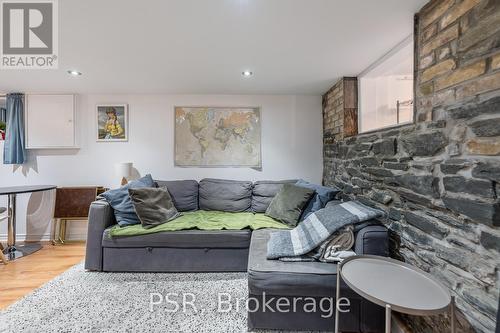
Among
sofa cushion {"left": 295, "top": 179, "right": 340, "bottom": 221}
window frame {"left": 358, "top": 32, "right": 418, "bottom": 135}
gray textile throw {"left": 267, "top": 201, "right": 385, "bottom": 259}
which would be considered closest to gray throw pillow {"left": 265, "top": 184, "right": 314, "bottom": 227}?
sofa cushion {"left": 295, "top": 179, "right": 340, "bottom": 221}

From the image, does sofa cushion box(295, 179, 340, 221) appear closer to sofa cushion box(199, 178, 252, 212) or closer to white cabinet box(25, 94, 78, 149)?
sofa cushion box(199, 178, 252, 212)

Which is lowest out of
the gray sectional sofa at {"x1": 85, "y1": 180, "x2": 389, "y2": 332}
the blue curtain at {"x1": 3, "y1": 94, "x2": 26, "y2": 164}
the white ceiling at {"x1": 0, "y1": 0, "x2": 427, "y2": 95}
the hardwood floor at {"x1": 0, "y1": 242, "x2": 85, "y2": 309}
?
the hardwood floor at {"x1": 0, "y1": 242, "x2": 85, "y2": 309}

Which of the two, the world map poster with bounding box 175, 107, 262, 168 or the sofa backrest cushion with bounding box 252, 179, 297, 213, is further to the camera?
the world map poster with bounding box 175, 107, 262, 168

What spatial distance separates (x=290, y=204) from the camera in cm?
262

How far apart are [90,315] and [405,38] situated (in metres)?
3.23

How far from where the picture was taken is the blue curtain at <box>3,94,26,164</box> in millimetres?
3162

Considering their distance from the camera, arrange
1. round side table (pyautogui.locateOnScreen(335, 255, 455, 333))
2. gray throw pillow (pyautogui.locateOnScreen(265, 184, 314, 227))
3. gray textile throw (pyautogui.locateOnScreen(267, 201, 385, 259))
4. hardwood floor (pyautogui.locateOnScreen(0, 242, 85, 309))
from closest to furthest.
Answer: round side table (pyautogui.locateOnScreen(335, 255, 455, 333)) → gray textile throw (pyautogui.locateOnScreen(267, 201, 385, 259)) → hardwood floor (pyautogui.locateOnScreen(0, 242, 85, 309)) → gray throw pillow (pyautogui.locateOnScreen(265, 184, 314, 227))

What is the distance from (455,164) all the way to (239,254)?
1909mm

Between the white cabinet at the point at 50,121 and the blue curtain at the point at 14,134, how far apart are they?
72mm

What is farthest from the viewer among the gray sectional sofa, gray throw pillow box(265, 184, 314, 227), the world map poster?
the world map poster

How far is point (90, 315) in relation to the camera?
175cm

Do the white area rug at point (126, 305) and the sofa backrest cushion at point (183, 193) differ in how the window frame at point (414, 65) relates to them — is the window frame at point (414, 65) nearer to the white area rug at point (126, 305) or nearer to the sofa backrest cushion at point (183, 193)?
the white area rug at point (126, 305)

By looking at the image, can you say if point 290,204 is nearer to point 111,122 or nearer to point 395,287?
Answer: point 395,287

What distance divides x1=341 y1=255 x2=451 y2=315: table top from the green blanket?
1.27 meters
